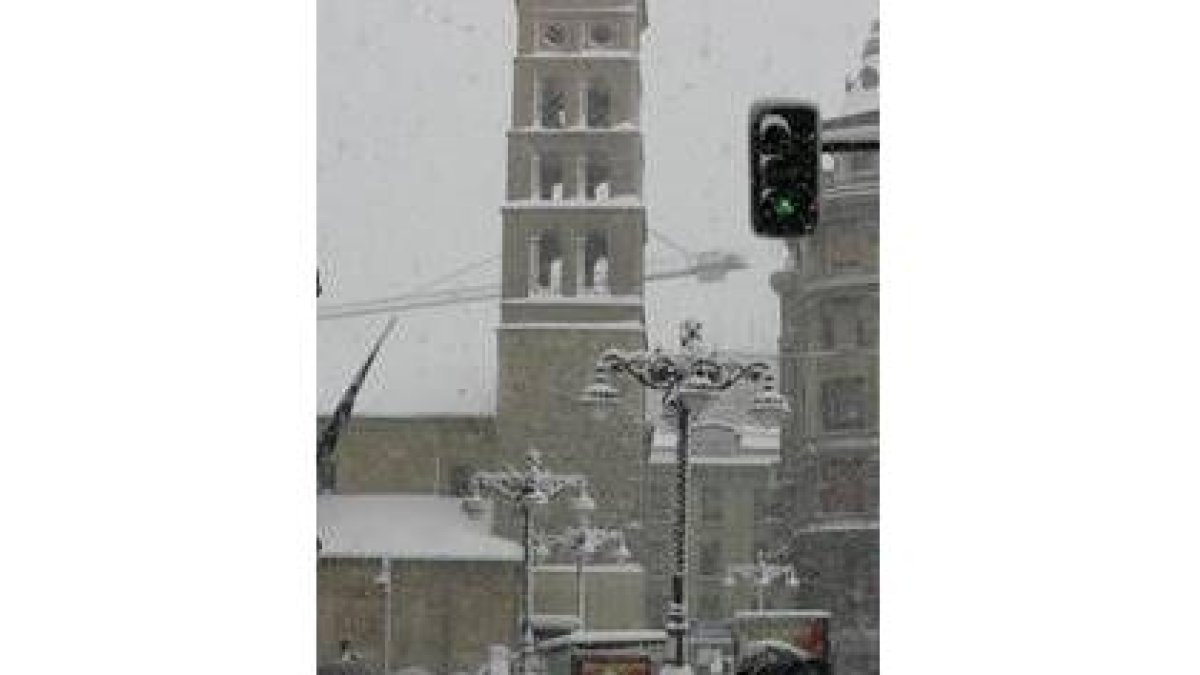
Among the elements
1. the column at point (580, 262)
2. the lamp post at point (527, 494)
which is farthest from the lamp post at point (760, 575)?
the column at point (580, 262)

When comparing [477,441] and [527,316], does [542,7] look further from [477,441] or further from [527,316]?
[477,441]

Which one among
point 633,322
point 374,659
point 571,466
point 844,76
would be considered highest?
point 844,76

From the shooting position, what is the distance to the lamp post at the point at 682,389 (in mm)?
21938

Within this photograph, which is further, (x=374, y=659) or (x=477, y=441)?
(x=477, y=441)

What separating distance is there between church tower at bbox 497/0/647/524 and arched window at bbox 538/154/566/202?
18mm

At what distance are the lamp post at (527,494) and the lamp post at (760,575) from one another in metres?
2.05

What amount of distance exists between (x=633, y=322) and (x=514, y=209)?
213 centimetres

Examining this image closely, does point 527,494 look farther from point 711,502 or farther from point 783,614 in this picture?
point 783,614

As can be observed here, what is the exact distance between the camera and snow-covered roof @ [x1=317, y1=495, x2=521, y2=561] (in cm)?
2725

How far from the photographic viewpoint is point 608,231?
28375 mm

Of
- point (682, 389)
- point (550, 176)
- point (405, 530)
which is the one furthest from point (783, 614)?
point (550, 176)

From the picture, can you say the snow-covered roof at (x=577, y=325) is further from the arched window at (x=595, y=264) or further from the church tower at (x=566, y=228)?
the arched window at (x=595, y=264)

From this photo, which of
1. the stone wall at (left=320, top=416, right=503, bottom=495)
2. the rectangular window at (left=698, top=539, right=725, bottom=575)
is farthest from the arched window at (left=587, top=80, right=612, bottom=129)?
the rectangular window at (left=698, top=539, right=725, bottom=575)

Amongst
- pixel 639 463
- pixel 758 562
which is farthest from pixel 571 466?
pixel 758 562
